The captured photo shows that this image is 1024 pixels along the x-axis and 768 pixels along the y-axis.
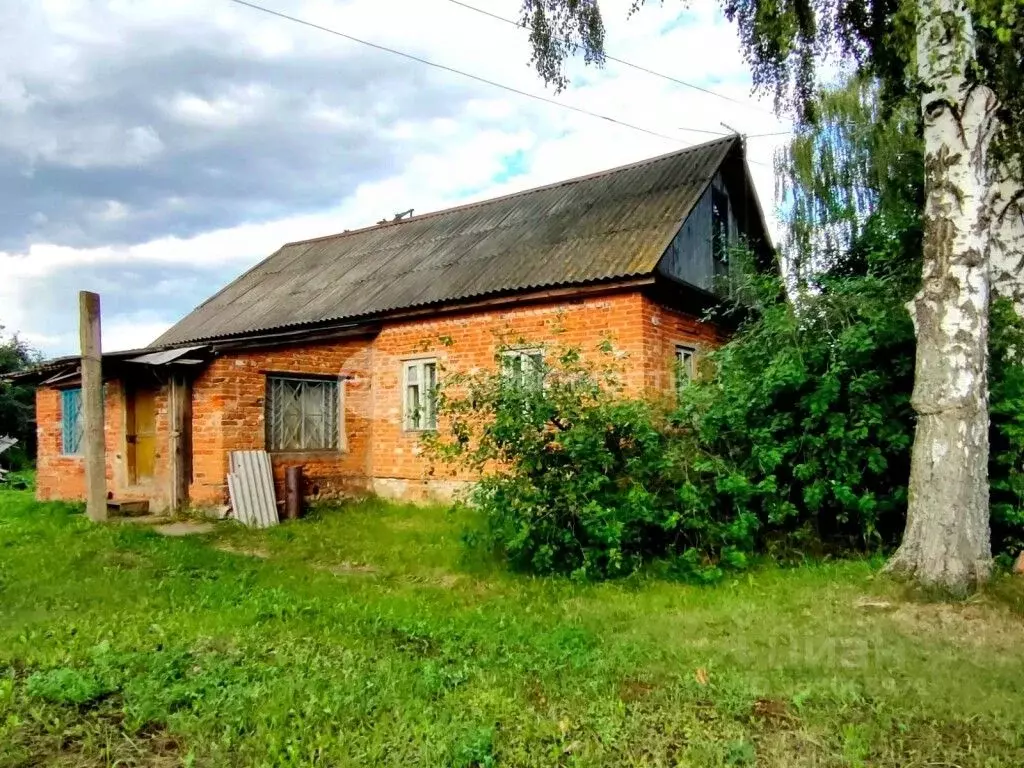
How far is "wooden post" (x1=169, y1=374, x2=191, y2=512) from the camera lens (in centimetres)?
1095

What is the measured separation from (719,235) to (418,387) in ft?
18.6

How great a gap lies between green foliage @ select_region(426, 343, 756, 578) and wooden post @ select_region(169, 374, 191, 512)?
561 cm

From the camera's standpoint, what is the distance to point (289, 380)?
11.6 meters

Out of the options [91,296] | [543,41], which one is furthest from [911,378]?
[91,296]

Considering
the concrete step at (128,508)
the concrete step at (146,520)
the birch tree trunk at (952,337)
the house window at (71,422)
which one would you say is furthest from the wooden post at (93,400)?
the birch tree trunk at (952,337)

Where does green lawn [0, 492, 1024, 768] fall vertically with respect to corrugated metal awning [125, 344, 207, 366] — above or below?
below

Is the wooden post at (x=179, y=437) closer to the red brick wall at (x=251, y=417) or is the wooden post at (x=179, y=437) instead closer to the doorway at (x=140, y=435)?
the red brick wall at (x=251, y=417)

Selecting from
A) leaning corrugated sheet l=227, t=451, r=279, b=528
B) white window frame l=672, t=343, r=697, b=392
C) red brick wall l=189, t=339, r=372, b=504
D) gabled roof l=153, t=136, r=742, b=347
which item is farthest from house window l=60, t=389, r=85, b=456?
white window frame l=672, t=343, r=697, b=392

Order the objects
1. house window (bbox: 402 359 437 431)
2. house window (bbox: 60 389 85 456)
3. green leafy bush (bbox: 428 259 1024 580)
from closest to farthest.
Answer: green leafy bush (bbox: 428 259 1024 580) < house window (bbox: 402 359 437 431) < house window (bbox: 60 389 85 456)

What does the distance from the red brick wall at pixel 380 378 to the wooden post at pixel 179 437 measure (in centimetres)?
18

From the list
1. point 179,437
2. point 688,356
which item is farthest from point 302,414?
point 688,356

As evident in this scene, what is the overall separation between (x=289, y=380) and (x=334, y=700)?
335 inches

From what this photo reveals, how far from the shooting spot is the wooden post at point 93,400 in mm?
9758

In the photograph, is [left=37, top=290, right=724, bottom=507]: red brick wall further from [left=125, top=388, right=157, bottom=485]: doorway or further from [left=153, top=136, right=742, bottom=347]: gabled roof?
[left=153, top=136, right=742, bottom=347]: gabled roof
